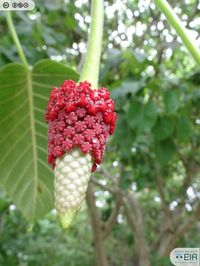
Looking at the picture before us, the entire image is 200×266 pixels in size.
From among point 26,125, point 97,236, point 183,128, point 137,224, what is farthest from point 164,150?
point 137,224

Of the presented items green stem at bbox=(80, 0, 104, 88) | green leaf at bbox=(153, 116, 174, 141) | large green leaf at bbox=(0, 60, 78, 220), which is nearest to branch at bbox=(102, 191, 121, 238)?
green leaf at bbox=(153, 116, 174, 141)

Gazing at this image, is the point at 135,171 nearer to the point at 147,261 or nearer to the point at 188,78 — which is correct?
the point at 147,261

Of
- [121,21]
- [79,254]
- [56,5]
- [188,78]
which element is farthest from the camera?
[79,254]

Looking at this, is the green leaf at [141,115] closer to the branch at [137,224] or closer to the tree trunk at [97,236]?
the tree trunk at [97,236]

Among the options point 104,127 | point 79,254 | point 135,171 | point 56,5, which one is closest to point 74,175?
point 104,127

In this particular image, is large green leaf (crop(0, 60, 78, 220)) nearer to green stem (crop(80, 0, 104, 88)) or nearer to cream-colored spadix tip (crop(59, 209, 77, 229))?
green stem (crop(80, 0, 104, 88))

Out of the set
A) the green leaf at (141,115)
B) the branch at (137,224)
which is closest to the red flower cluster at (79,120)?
the green leaf at (141,115)
